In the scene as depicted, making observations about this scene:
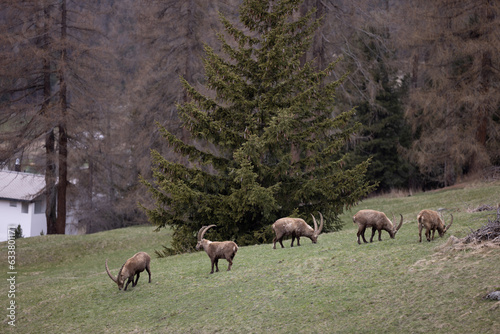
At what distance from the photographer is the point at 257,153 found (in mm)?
17969

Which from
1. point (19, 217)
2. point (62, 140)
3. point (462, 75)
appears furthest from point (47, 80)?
point (462, 75)

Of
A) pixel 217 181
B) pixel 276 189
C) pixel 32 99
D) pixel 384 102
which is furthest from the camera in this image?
pixel 384 102

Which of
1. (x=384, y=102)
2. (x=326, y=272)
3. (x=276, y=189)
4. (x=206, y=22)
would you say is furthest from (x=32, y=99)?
(x=326, y=272)

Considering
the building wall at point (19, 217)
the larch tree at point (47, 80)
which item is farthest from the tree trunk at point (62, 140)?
the building wall at point (19, 217)

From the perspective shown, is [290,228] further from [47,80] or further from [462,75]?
[47,80]

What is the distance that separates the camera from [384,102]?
4244 centimetres

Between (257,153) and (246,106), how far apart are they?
2560 millimetres

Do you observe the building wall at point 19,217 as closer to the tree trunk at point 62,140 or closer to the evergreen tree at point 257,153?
the tree trunk at point 62,140

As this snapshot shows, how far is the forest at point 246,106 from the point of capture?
18859 millimetres

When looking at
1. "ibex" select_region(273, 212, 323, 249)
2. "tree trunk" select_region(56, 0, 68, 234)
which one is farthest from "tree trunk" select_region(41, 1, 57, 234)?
"ibex" select_region(273, 212, 323, 249)

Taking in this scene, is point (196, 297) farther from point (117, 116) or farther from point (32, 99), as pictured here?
point (117, 116)

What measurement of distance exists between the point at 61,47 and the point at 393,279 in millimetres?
27459

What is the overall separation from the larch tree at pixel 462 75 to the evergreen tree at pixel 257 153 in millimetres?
13905

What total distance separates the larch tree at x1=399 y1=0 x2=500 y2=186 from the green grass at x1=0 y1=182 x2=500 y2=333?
57.9 feet
